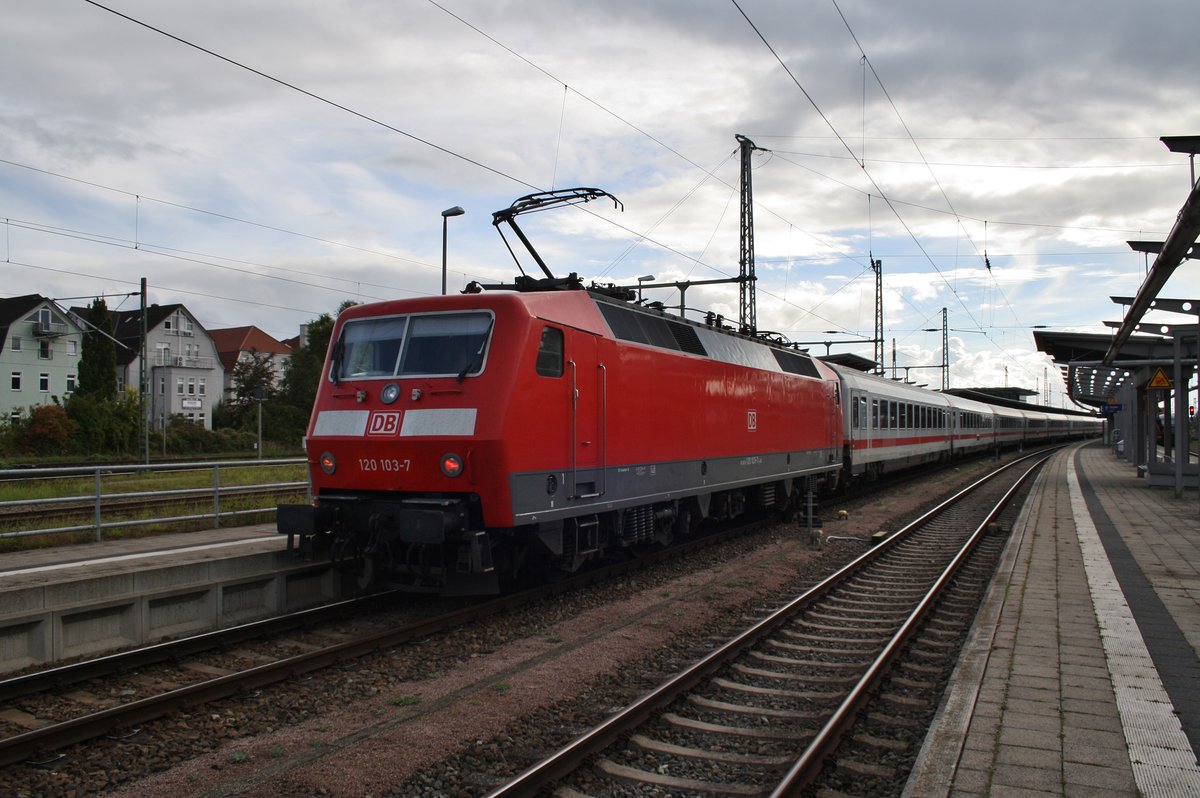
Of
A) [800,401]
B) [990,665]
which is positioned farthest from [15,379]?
[990,665]

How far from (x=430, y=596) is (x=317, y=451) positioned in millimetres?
2143

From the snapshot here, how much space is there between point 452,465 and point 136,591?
10.5ft

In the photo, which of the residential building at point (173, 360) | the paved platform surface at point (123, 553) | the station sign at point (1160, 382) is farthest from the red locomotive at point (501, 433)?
the residential building at point (173, 360)

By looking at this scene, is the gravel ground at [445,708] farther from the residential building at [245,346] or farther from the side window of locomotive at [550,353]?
the residential building at [245,346]

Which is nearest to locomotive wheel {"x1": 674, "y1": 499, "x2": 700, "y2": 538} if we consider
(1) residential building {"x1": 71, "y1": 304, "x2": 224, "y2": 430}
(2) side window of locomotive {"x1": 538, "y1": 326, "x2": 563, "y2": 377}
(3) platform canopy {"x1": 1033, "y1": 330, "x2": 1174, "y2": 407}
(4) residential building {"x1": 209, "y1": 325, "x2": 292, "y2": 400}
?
(2) side window of locomotive {"x1": 538, "y1": 326, "x2": 563, "y2": 377}

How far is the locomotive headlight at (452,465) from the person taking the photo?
8.27m

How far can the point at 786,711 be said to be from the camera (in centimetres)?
630

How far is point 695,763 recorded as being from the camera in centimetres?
535

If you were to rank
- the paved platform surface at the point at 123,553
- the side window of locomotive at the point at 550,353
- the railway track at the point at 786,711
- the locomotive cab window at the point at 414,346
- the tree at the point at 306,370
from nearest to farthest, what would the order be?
the railway track at the point at 786,711 → the paved platform surface at the point at 123,553 → the locomotive cab window at the point at 414,346 → the side window of locomotive at the point at 550,353 → the tree at the point at 306,370

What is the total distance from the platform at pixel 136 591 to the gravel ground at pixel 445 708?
7.18 ft

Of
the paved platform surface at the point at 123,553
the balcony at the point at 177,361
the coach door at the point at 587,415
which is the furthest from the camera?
the balcony at the point at 177,361

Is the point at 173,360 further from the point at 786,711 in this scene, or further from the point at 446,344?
the point at 786,711

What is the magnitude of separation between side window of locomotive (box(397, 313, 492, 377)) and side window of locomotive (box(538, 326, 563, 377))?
0.59 m

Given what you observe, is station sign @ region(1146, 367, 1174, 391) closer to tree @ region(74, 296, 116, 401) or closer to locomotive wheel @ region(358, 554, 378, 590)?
locomotive wheel @ region(358, 554, 378, 590)
